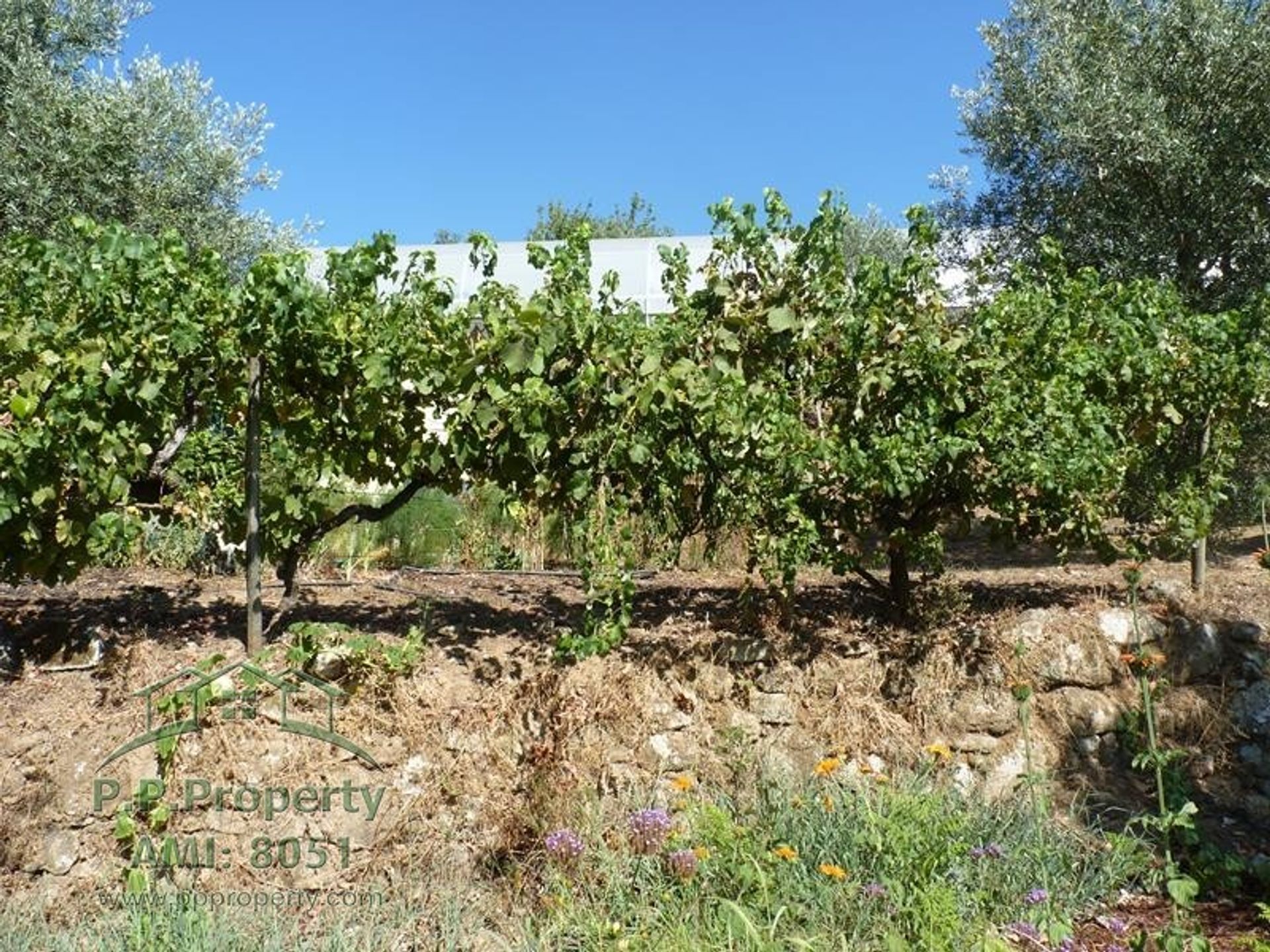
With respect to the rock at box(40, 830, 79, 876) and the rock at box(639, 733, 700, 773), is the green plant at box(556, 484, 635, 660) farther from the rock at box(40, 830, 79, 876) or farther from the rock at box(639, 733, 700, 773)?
the rock at box(40, 830, 79, 876)

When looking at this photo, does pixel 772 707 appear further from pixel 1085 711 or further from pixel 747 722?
pixel 1085 711

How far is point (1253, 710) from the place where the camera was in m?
5.22

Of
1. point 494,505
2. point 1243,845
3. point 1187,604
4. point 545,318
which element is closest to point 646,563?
point 494,505

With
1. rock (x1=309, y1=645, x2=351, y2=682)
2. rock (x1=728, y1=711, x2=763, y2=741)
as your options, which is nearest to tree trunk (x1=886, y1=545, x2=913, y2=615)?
rock (x1=728, y1=711, x2=763, y2=741)

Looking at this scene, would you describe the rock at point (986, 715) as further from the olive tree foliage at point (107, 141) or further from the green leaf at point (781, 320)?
the olive tree foliage at point (107, 141)

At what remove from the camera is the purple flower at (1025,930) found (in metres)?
2.90

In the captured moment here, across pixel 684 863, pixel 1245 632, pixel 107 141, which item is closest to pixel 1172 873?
pixel 684 863

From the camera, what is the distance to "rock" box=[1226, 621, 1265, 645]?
215 inches

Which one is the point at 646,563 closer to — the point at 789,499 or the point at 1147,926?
the point at 789,499

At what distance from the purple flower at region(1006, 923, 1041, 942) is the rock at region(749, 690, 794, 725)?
6.11ft

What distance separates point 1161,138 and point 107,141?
25.7 ft

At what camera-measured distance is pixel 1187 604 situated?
18.7ft

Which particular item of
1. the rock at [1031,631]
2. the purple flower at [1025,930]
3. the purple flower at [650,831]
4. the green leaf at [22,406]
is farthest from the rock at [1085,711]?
the green leaf at [22,406]

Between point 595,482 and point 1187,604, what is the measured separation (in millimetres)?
3115
